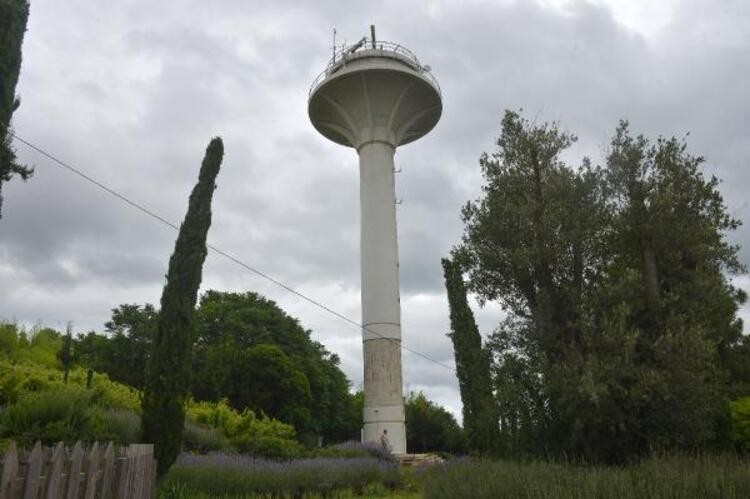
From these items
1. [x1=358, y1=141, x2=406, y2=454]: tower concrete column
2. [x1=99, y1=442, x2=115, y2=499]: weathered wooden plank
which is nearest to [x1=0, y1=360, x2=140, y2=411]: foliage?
[x1=99, y1=442, x2=115, y2=499]: weathered wooden plank

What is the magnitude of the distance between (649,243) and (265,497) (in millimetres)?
11882

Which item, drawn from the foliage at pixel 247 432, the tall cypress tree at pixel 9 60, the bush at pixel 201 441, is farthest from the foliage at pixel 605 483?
the foliage at pixel 247 432

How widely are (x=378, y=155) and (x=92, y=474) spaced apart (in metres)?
26.8

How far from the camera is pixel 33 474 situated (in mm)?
4316

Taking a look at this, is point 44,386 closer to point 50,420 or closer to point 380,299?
point 50,420

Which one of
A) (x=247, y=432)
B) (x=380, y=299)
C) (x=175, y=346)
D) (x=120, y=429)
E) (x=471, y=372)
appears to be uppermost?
(x=380, y=299)

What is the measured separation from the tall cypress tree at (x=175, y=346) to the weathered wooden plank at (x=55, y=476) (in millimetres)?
8060

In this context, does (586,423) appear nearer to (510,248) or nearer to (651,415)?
(651,415)

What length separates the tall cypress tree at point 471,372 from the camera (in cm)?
1762

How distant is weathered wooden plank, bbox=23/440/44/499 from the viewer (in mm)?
4254

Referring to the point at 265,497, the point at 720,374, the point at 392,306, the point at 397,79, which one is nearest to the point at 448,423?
the point at 392,306

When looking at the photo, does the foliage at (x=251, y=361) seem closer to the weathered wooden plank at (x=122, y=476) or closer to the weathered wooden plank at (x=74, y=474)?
the weathered wooden plank at (x=122, y=476)

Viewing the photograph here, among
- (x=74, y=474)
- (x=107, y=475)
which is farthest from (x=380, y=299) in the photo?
(x=74, y=474)

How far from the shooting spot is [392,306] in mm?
28734
